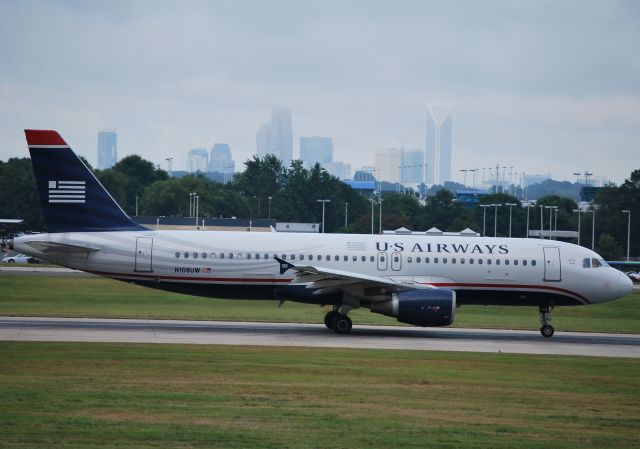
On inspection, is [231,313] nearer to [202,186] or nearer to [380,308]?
[380,308]

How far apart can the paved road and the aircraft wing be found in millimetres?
1589

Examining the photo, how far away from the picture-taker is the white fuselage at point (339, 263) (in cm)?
3284

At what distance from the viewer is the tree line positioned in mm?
117438

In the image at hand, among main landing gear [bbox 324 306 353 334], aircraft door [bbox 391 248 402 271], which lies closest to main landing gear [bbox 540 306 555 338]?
aircraft door [bbox 391 248 402 271]

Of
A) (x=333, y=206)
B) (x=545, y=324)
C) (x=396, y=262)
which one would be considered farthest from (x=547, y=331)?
(x=333, y=206)

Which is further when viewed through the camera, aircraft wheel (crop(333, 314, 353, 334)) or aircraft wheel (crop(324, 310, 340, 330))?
aircraft wheel (crop(324, 310, 340, 330))

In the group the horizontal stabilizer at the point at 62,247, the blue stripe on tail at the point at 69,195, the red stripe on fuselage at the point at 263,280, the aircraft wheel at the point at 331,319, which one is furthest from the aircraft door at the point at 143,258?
the aircraft wheel at the point at 331,319

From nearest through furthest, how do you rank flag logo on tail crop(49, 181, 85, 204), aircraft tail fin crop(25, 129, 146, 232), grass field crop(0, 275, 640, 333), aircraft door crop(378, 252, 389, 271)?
aircraft tail fin crop(25, 129, 146, 232) < flag logo on tail crop(49, 181, 85, 204) < aircraft door crop(378, 252, 389, 271) < grass field crop(0, 275, 640, 333)

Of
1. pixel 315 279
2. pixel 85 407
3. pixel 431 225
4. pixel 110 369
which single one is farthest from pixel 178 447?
pixel 431 225

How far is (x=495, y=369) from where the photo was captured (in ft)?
82.0

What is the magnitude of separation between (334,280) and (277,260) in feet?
6.40

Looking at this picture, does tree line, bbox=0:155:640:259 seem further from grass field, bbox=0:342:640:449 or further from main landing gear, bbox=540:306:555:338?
grass field, bbox=0:342:640:449

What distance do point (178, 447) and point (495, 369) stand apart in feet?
39.5

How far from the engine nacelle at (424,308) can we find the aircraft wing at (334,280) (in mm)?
543
